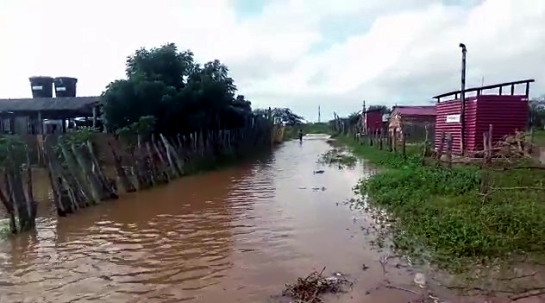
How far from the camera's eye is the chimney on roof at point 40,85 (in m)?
34.8

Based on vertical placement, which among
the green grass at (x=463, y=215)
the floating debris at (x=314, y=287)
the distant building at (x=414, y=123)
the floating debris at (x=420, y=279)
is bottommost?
the floating debris at (x=314, y=287)

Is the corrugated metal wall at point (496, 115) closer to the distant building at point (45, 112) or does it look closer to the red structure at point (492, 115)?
the red structure at point (492, 115)

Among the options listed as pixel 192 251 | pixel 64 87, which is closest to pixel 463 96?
pixel 192 251

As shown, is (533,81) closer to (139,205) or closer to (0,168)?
(139,205)

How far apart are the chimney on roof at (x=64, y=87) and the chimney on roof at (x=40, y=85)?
0.47 m

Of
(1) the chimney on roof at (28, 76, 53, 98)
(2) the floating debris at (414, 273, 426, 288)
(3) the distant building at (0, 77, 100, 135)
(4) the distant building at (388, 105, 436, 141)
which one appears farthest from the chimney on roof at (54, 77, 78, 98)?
(2) the floating debris at (414, 273, 426, 288)

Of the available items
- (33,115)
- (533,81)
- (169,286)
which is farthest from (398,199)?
(33,115)

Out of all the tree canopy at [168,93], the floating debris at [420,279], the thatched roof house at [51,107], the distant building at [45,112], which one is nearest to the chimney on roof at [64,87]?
the distant building at [45,112]

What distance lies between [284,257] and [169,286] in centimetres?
204

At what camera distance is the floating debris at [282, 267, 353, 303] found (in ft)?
20.1

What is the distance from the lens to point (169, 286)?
693cm

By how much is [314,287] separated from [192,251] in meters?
3.09

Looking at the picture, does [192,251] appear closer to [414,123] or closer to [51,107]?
[51,107]

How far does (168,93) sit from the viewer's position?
74.3ft
